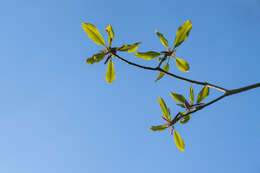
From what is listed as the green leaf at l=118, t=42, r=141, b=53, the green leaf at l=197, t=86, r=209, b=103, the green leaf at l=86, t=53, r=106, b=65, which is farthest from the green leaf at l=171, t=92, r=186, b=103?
the green leaf at l=86, t=53, r=106, b=65

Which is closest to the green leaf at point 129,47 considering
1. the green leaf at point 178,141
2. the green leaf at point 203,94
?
the green leaf at point 203,94

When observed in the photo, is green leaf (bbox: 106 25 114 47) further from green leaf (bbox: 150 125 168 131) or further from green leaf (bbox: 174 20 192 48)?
green leaf (bbox: 150 125 168 131)

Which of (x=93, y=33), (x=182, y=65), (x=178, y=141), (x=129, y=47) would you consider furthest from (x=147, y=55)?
(x=178, y=141)

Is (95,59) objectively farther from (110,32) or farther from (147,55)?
(147,55)

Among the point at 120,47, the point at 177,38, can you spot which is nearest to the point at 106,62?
the point at 120,47

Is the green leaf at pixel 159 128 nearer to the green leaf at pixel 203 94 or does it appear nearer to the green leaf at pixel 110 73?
the green leaf at pixel 203 94

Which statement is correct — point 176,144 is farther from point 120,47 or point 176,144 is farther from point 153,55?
point 120,47
